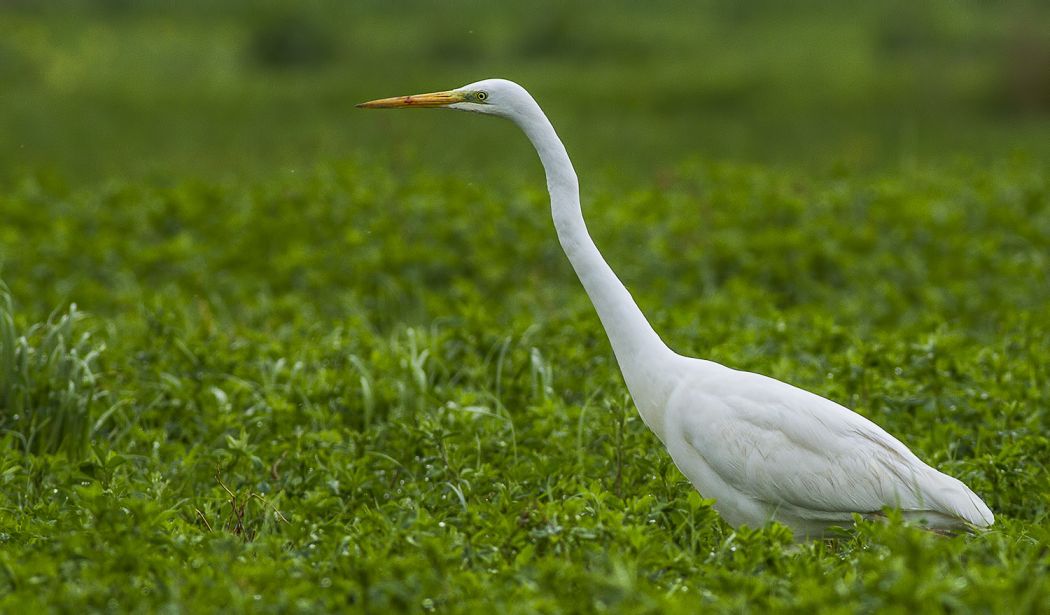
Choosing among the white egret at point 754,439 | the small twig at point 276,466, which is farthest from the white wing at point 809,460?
the small twig at point 276,466

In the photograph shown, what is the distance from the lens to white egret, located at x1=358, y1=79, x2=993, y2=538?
4.42 meters

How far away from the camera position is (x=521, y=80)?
1936 cm

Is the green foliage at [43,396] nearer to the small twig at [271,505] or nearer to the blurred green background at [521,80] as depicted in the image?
the small twig at [271,505]

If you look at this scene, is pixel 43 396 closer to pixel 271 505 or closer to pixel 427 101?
pixel 271 505

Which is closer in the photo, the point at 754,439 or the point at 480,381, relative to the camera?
the point at 754,439

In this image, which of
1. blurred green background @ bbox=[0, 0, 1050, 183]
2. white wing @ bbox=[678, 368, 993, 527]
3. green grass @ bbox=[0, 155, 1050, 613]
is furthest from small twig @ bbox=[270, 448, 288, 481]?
blurred green background @ bbox=[0, 0, 1050, 183]

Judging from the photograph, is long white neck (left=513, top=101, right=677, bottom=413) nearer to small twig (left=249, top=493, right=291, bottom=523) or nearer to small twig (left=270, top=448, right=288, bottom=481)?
small twig (left=249, top=493, right=291, bottom=523)

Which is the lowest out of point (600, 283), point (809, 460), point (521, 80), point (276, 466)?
point (276, 466)

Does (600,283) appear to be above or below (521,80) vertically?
below

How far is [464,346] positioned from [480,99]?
7.38 ft

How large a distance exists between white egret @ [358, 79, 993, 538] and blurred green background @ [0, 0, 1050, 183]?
5.30m

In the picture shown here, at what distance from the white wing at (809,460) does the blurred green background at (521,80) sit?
566cm

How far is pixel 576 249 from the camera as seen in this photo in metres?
4.53

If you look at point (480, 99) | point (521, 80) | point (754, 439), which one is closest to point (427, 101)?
point (480, 99)
